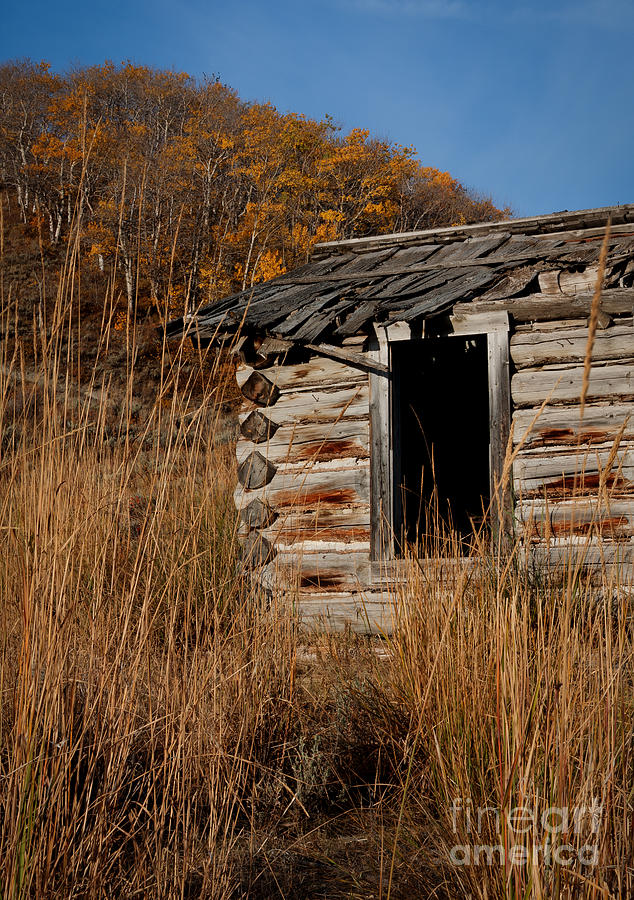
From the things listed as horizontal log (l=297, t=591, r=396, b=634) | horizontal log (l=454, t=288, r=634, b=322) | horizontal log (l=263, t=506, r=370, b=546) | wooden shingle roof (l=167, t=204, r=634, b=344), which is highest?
wooden shingle roof (l=167, t=204, r=634, b=344)

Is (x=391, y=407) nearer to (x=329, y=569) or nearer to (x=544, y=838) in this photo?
(x=329, y=569)

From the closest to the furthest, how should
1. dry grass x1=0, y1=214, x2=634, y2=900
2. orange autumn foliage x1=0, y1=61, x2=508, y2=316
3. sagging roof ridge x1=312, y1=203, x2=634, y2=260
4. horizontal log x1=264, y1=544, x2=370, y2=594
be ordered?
dry grass x1=0, y1=214, x2=634, y2=900, horizontal log x1=264, y1=544, x2=370, y2=594, sagging roof ridge x1=312, y1=203, x2=634, y2=260, orange autumn foliage x1=0, y1=61, x2=508, y2=316

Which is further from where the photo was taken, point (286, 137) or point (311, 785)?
point (286, 137)

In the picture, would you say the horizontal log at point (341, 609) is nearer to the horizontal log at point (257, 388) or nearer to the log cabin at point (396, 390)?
the log cabin at point (396, 390)

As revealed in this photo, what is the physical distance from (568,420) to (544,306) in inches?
34.0

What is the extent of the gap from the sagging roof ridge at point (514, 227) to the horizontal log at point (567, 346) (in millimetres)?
1650

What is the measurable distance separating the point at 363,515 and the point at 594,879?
415 cm

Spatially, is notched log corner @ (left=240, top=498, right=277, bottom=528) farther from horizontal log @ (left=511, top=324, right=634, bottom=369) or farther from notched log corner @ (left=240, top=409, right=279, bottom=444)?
horizontal log @ (left=511, top=324, right=634, bottom=369)

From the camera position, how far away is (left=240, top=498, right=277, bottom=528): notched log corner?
5.77 meters

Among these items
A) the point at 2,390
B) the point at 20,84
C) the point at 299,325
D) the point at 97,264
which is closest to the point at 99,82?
the point at 20,84

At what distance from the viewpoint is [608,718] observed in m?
1.60

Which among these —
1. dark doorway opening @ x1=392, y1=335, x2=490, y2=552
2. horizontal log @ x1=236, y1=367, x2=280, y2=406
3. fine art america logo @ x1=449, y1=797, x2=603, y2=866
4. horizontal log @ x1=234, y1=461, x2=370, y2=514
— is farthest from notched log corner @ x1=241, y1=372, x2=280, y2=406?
fine art america logo @ x1=449, y1=797, x2=603, y2=866

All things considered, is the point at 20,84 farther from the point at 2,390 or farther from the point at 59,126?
the point at 2,390

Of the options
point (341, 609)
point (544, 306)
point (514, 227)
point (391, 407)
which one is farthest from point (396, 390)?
point (514, 227)
